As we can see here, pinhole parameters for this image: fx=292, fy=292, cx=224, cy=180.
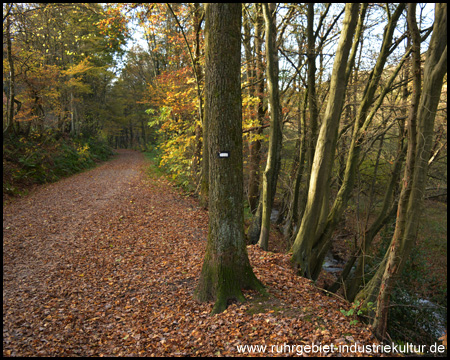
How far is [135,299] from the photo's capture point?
16.8 feet

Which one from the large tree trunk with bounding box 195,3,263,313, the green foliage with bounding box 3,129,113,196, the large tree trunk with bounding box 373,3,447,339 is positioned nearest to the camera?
the large tree trunk with bounding box 373,3,447,339

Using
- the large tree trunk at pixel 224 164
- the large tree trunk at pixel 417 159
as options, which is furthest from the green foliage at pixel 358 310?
the large tree trunk at pixel 224 164

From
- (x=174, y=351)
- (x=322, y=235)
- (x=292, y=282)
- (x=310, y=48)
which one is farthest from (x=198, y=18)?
(x=174, y=351)

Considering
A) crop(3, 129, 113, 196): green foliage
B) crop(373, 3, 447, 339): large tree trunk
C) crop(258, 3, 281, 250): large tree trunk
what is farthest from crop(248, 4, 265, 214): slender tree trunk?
crop(3, 129, 113, 196): green foliage

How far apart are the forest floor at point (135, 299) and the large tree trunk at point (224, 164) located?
1.04 feet

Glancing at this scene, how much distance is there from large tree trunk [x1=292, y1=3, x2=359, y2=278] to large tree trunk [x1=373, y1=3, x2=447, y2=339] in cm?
132

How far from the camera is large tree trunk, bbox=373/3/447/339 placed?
13.5ft

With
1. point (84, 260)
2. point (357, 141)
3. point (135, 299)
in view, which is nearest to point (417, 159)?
point (357, 141)

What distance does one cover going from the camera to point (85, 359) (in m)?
3.64

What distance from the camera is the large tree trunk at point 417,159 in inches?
163

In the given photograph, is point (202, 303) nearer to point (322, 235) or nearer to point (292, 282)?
point (292, 282)

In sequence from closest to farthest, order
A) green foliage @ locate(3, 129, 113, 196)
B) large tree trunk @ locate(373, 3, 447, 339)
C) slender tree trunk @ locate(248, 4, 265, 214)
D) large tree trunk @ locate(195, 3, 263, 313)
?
1. large tree trunk @ locate(373, 3, 447, 339)
2. large tree trunk @ locate(195, 3, 263, 313)
3. slender tree trunk @ locate(248, 4, 265, 214)
4. green foliage @ locate(3, 129, 113, 196)

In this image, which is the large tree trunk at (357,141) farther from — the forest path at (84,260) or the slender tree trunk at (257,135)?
the slender tree trunk at (257,135)

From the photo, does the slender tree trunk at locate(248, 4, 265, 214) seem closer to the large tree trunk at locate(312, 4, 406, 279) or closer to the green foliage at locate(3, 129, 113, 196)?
the large tree trunk at locate(312, 4, 406, 279)
